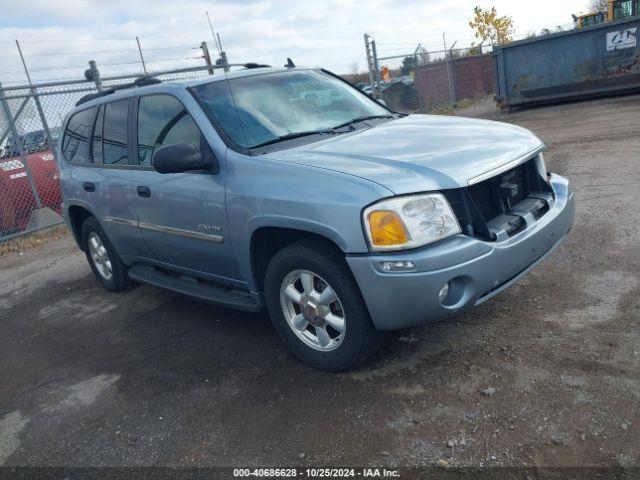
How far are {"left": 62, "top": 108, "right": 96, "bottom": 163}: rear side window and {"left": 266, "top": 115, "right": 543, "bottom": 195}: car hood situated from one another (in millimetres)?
2592

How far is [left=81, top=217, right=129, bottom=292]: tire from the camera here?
17.7ft

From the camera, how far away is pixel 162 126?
4.20 m

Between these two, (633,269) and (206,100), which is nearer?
(206,100)

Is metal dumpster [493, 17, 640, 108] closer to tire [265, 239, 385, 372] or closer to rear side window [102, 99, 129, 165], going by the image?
rear side window [102, 99, 129, 165]

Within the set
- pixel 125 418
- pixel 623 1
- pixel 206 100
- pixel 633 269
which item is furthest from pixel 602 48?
pixel 125 418

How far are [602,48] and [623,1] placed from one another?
468cm

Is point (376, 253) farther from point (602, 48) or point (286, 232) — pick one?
point (602, 48)

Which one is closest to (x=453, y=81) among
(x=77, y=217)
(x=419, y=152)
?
(x=77, y=217)

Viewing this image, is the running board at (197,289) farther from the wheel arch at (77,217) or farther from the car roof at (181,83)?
the car roof at (181,83)

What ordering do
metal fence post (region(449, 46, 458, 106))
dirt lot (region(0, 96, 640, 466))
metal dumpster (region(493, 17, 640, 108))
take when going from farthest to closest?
1. metal fence post (region(449, 46, 458, 106))
2. metal dumpster (region(493, 17, 640, 108))
3. dirt lot (region(0, 96, 640, 466))

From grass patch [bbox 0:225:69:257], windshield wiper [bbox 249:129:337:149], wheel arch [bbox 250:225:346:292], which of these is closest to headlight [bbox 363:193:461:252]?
wheel arch [bbox 250:225:346:292]

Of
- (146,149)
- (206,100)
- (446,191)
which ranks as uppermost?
(206,100)

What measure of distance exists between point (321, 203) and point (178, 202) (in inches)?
54.2

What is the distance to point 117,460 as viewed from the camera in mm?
2957
